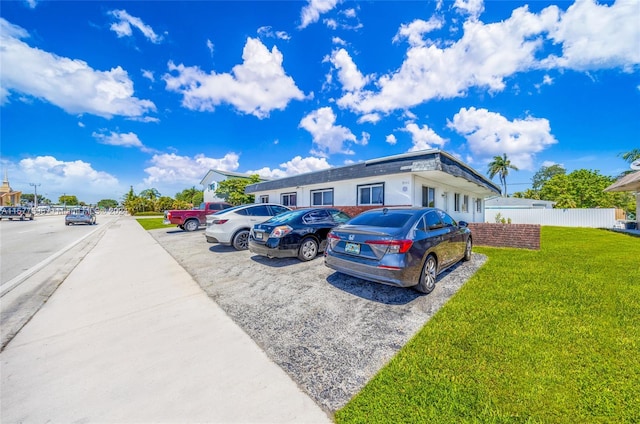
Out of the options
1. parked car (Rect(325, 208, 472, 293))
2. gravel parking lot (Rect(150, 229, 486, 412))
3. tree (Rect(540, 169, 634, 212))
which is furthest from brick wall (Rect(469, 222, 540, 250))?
tree (Rect(540, 169, 634, 212))

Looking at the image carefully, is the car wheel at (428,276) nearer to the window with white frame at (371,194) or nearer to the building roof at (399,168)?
the building roof at (399,168)

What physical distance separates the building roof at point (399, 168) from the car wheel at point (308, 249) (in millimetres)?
5296

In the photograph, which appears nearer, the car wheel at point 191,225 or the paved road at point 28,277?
the paved road at point 28,277

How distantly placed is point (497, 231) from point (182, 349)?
991cm

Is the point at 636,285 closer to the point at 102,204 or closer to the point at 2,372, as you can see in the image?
the point at 2,372

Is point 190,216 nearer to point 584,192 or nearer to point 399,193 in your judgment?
point 399,193

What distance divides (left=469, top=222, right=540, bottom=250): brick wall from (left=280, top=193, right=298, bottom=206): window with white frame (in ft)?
35.2

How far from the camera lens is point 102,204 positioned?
365 feet

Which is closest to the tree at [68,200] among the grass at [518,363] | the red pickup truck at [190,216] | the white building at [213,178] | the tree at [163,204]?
the tree at [163,204]

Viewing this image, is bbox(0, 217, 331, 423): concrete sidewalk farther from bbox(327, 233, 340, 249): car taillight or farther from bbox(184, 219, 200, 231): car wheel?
bbox(184, 219, 200, 231): car wheel

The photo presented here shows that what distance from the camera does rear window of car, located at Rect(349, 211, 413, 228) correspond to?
441cm

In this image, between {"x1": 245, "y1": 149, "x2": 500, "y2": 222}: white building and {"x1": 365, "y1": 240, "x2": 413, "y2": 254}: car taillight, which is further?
{"x1": 245, "y1": 149, "x2": 500, "y2": 222}: white building

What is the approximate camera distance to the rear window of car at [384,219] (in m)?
4.41

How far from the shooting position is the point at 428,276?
4.39 meters
